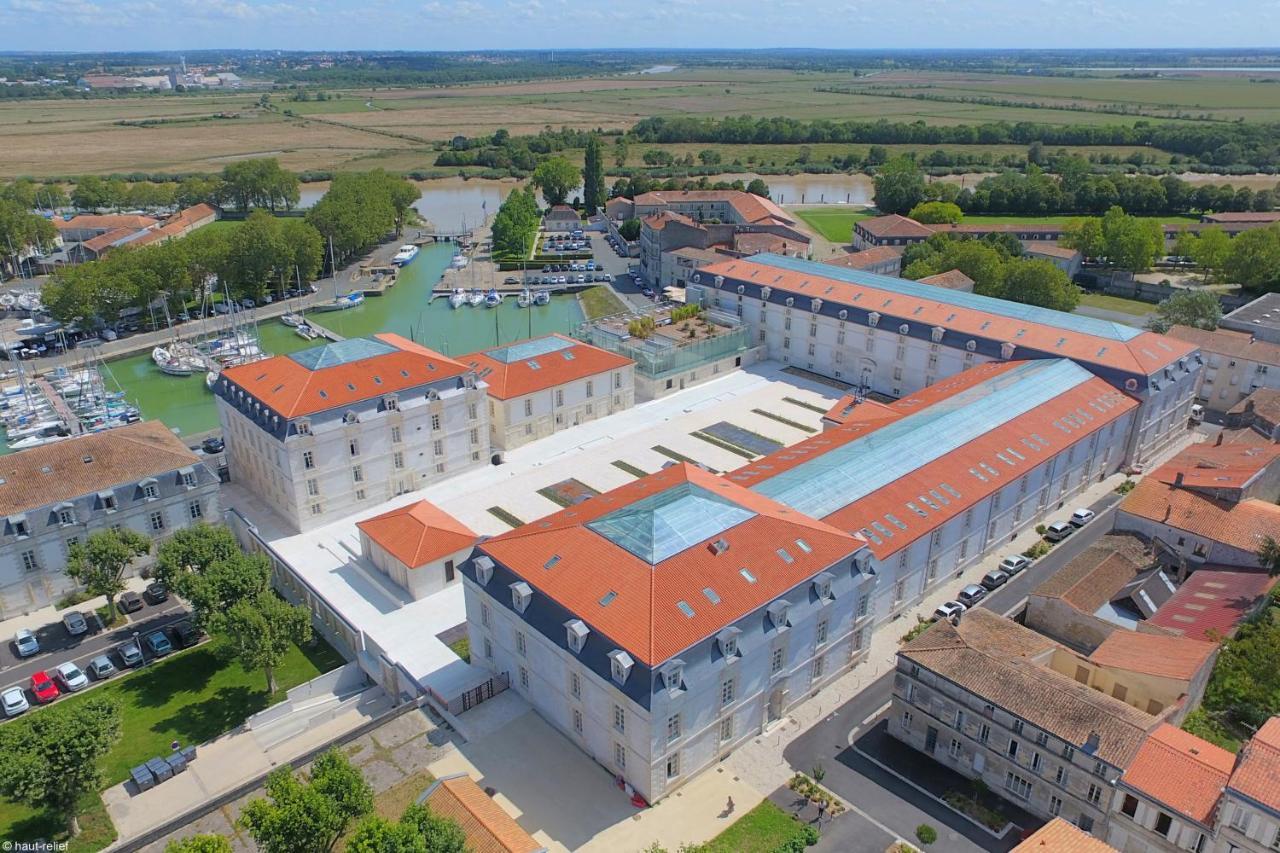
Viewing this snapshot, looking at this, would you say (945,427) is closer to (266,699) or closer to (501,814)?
(501,814)

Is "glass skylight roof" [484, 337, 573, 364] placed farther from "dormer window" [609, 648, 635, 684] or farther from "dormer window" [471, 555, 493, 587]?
"dormer window" [609, 648, 635, 684]

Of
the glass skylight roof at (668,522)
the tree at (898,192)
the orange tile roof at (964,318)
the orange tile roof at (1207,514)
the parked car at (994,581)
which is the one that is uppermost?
the tree at (898,192)

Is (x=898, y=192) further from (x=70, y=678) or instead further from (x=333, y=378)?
(x=70, y=678)

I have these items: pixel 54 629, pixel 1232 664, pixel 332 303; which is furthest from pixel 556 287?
pixel 1232 664

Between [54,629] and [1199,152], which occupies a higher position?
[1199,152]

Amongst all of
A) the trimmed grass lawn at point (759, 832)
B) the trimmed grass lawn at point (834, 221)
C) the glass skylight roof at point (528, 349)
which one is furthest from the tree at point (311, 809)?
the trimmed grass lawn at point (834, 221)

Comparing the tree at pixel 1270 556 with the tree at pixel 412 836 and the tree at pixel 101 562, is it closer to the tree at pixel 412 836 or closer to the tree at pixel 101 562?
the tree at pixel 412 836

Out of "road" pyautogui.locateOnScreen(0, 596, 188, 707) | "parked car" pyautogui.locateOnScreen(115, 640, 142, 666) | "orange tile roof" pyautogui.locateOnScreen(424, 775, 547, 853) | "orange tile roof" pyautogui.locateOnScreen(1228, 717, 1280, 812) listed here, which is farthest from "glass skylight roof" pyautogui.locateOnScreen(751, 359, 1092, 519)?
"road" pyautogui.locateOnScreen(0, 596, 188, 707)
